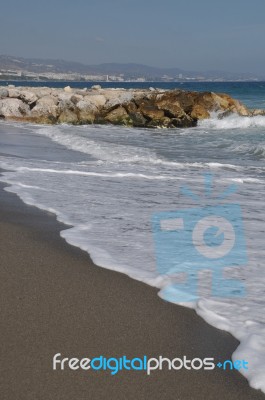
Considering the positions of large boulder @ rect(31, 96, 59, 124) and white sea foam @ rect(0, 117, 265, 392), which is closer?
white sea foam @ rect(0, 117, 265, 392)

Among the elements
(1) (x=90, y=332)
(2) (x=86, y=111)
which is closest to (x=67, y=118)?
(2) (x=86, y=111)

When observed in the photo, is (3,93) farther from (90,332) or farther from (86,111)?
(90,332)

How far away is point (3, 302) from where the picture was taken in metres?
3.09

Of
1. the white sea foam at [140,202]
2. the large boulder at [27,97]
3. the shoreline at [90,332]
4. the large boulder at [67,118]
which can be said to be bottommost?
the large boulder at [67,118]

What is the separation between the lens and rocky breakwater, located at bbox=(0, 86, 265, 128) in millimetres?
25594

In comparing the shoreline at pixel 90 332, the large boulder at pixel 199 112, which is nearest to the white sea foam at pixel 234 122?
the large boulder at pixel 199 112

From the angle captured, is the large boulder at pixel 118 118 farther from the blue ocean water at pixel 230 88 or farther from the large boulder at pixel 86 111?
the blue ocean water at pixel 230 88

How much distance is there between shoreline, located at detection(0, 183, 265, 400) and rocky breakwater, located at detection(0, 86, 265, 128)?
21946mm

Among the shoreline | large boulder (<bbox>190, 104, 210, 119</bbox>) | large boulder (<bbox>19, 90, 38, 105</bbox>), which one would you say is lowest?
the shoreline

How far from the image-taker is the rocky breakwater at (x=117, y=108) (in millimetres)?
25594

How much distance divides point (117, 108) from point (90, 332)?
956 inches

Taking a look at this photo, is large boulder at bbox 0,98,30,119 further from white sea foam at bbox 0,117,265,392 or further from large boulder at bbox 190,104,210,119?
white sea foam at bbox 0,117,265,392

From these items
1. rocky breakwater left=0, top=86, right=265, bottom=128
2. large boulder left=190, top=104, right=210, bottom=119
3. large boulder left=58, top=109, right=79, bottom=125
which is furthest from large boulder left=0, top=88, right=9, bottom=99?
large boulder left=190, top=104, right=210, bottom=119

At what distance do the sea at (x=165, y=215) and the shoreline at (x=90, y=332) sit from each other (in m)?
0.14
